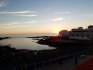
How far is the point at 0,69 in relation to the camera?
1795 cm

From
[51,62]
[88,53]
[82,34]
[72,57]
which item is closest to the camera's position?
[51,62]

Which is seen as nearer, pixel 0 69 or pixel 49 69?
pixel 0 69

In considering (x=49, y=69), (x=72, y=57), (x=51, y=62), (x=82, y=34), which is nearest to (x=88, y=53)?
(x=72, y=57)

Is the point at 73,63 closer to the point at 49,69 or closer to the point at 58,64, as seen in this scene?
the point at 58,64

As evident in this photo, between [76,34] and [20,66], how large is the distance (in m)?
82.6

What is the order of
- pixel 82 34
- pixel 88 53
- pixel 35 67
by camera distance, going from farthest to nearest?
pixel 82 34 < pixel 88 53 < pixel 35 67

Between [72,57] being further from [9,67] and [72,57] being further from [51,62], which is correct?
[9,67]

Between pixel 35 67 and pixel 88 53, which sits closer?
pixel 35 67

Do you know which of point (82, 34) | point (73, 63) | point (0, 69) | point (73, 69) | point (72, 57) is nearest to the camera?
point (0, 69)

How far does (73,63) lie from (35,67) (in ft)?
25.1

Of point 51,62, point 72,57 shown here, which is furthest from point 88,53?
point 51,62

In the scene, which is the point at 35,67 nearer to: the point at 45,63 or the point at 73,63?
the point at 45,63

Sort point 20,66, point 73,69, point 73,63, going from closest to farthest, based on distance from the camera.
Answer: point 20,66 → point 73,69 → point 73,63

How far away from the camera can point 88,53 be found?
37.0 m
